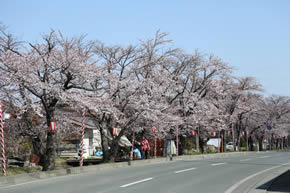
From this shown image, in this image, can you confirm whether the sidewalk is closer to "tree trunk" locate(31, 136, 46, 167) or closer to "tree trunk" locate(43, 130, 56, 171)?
"tree trunk" locate(43, 130, 56, 171)

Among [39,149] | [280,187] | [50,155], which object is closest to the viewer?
[280,187]

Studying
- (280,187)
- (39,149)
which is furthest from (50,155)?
(280,187)

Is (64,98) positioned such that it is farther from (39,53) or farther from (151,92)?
(151,92)

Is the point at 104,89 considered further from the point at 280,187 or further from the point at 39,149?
the point at 280,187

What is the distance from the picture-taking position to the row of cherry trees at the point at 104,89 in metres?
17.7

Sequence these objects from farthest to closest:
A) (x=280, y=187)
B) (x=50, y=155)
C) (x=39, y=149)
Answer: (x=39, y=149) → (x=50, y=155) → (x=280, y=187)

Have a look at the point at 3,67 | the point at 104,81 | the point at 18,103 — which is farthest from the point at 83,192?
the point at 104,81

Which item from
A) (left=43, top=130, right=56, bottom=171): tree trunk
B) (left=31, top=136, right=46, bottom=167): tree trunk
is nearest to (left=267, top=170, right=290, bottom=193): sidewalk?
(left=43, top=130, right=56, bottom=171): tree trunk

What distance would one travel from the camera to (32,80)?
17250mm

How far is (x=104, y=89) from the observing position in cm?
2288

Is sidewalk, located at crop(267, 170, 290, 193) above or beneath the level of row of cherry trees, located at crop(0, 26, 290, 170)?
beneath

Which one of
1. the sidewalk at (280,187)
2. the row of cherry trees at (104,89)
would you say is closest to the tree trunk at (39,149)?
the row of cherry trees at (104,89)

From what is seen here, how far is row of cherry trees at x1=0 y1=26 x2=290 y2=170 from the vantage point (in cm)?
1773

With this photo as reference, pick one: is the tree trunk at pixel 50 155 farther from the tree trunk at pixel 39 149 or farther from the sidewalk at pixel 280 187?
the sidewalk at pixel 280 187
